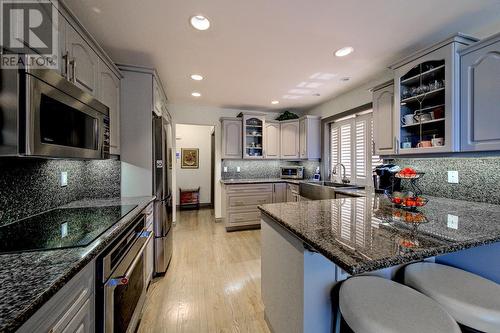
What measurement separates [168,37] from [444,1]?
7.25 ft

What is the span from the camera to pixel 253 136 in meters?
4.38

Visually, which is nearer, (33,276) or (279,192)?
(33,276)

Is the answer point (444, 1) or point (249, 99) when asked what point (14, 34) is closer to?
point (444, 1)

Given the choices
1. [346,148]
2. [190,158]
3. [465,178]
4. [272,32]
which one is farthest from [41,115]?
[190,158]

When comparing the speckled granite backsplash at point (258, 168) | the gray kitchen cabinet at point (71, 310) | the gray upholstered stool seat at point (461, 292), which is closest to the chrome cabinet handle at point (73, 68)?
the gray kitchen cabinet at point (71, 310)

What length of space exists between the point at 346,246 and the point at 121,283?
1.16 meters

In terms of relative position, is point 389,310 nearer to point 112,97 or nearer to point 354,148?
point 112,97

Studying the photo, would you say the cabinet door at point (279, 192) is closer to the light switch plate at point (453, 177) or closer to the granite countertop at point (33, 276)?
the light switch plate at point (453, 177)

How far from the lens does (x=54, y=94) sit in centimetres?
104

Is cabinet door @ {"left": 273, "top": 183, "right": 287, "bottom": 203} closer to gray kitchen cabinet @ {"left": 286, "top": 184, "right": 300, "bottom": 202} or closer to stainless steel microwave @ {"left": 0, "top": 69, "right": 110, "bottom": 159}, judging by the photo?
gray kitchen cabinet @ {"left": 286, "top": 184, "right": 300, "bottom": 202}

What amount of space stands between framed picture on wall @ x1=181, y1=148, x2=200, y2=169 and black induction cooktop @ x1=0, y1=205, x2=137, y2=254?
14.1 feet

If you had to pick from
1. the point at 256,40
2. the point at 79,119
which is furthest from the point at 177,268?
the point at 256,40

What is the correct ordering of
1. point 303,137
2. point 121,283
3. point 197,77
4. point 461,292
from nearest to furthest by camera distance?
point 461,292
point 121,283
point 197,77
point 303,137

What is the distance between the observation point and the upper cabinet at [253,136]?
166 inches
